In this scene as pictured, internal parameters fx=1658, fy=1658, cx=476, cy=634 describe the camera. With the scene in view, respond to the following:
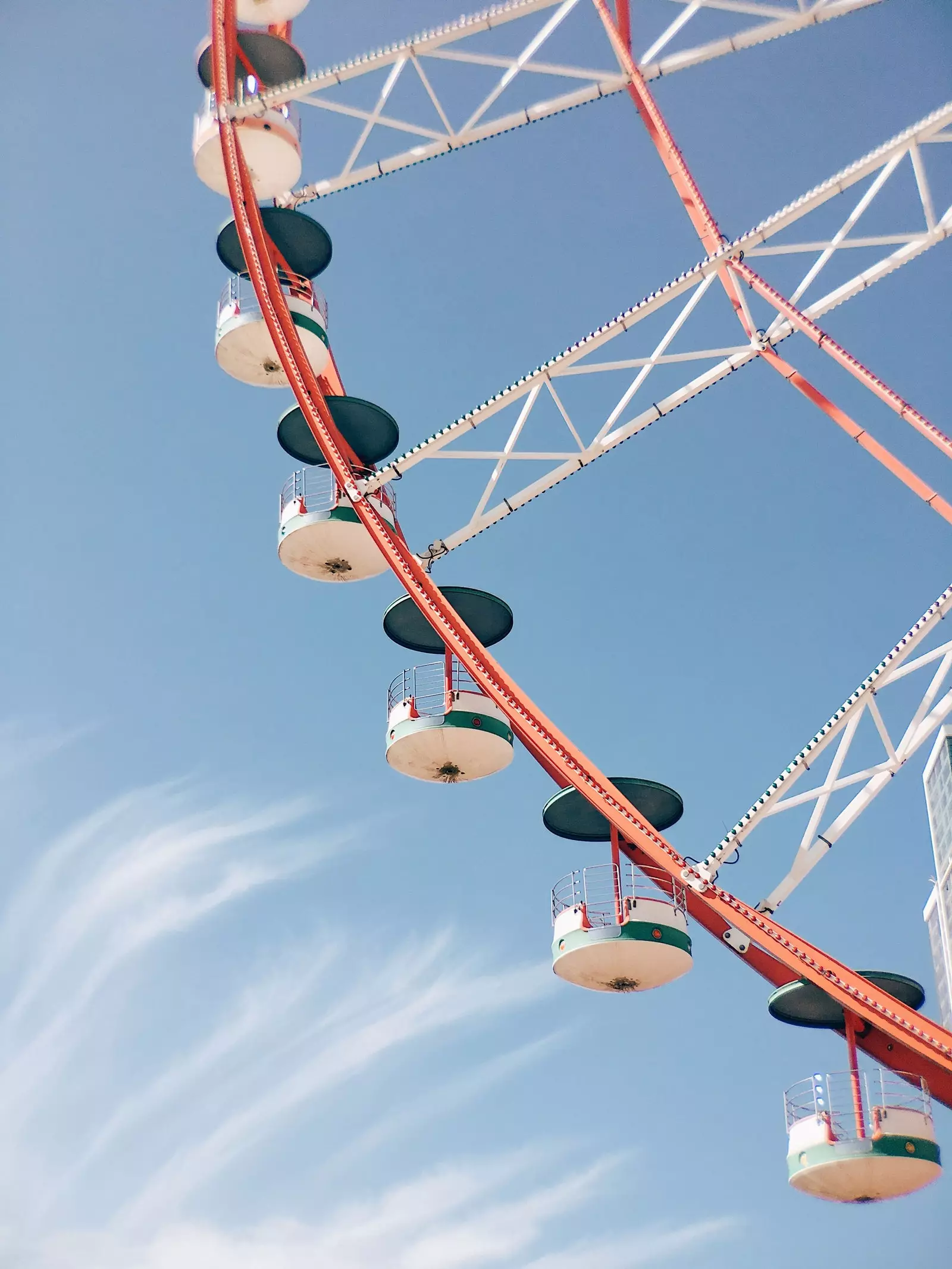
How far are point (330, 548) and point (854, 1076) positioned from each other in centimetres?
1209

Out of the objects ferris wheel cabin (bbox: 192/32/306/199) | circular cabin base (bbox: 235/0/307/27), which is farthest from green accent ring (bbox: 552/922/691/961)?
circular cabin base (bbox: 235/0/307/27)

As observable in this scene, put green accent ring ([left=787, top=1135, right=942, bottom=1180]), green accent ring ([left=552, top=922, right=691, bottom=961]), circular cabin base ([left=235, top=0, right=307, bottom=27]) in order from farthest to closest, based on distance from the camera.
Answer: circular cabin base ([left=235, top=0, right=307, bottom=27]) < green accent ring ([left=552, top=922, right=691, bottom=961]) < green accent ring ([left=787, top=1135, right=942, bottom=1180])

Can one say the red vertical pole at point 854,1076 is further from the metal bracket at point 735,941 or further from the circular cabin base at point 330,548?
the circular cabin base at point 330,548

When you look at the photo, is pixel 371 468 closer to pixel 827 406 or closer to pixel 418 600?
pixel 418 600

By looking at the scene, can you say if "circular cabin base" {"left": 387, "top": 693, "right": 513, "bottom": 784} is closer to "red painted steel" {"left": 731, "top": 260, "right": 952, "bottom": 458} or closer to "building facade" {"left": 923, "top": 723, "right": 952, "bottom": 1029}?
"red painted steel" {"left": 731, "top": 260, "right": 952, "bottom": 458}

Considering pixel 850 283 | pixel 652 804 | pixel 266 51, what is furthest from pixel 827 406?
pixel 266 51

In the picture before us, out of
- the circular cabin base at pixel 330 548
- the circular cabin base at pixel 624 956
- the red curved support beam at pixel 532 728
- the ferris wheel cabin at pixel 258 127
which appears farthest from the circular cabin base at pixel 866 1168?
the ferris wheel cabin at pixel 258 127

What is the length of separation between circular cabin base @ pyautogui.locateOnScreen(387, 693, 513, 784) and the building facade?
84.9 meters

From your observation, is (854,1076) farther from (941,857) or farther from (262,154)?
(941,857)

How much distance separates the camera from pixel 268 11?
28906 mm

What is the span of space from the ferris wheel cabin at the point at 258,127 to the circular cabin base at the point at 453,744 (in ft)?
31.2

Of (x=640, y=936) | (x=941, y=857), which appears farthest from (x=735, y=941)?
(x=941, y=857)

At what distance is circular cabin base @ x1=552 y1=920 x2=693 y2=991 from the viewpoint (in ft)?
77.8

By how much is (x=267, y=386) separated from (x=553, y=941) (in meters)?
11.3
